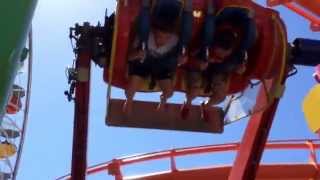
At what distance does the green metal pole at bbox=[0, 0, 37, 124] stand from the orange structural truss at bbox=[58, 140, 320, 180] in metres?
2.69

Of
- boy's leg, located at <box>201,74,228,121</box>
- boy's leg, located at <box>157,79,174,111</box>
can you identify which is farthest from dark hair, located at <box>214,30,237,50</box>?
boy's leg, located at <box>157,79,174,111</box>

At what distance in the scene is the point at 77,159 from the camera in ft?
11.0

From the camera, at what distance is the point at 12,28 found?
2.53 metres

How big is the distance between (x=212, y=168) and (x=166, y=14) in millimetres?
2565

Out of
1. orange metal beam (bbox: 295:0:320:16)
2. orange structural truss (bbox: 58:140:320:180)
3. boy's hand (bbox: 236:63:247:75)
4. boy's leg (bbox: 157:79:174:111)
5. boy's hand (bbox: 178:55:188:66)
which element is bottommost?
orange structural truss (bbox: 58:140:320:180)

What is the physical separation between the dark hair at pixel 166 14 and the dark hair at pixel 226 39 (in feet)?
0.86

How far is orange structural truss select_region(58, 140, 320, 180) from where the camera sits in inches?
207

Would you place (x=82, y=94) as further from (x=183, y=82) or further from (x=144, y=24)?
(x=183, y=82)

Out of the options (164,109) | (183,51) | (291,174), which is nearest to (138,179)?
(291,174)

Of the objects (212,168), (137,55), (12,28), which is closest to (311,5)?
(212,168)

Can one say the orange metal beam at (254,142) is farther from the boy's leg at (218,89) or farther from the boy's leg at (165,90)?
the boy's leg at (165,90)

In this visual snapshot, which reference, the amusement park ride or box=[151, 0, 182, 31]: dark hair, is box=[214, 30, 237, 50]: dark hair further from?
box=[151, 0, 182, 31]: dark hair

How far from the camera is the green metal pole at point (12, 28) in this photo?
8.22 ft

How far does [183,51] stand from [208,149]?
2122 millimetres
